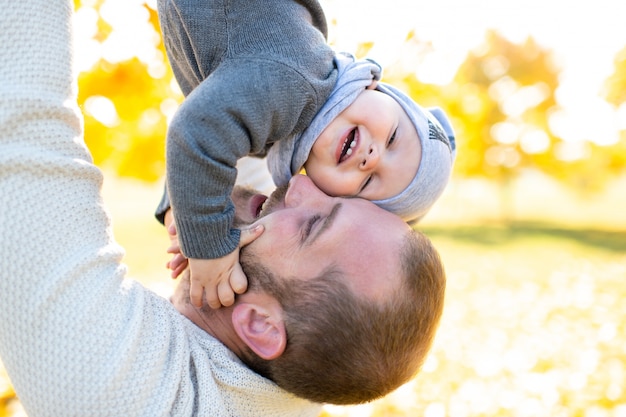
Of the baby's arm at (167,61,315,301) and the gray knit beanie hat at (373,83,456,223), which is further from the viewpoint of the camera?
Result: the gray knit beanie hat at (373,83,456,223)

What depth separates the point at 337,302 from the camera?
1857 mm

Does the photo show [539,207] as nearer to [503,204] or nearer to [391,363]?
[503,204]

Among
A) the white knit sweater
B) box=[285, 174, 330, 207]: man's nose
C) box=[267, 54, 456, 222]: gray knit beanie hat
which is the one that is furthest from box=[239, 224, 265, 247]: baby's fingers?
the white knit sweater

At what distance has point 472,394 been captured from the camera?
4438 millimetres

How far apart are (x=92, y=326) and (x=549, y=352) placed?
4.88m

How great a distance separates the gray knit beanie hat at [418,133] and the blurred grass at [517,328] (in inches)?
23.8

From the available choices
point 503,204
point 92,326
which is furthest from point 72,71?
point 503,204

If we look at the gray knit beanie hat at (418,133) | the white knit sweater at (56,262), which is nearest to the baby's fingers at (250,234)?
the gray knit beanie hat at (418,133)

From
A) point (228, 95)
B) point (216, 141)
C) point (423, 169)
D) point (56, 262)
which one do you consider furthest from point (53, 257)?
point (423, 169)

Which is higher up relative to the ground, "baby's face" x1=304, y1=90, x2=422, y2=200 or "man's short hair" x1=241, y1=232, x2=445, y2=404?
"baby's face" x1=304, y1=90, x2=422, y2=200

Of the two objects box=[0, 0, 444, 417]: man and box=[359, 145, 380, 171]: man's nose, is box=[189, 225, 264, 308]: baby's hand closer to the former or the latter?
box=[0, 0, 444, 417]: man

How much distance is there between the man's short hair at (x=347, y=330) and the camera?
1858mm

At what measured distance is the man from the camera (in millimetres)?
1460

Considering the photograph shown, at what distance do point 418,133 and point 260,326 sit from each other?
Result: 0.86 metres
